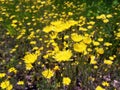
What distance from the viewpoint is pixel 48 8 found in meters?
7.43

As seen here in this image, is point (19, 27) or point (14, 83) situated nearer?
point (14, 83)

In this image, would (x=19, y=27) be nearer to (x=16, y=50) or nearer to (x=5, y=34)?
(x=5, y=34)

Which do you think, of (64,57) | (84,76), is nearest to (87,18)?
(84,76)

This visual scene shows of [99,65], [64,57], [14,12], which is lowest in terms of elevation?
[14,12]

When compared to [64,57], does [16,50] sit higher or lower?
lower

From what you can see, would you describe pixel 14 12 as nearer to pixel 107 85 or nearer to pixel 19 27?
pixel 19 27

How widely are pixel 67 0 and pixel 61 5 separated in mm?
373

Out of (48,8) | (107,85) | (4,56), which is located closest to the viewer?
(107,85)

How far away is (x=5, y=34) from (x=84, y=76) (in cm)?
277

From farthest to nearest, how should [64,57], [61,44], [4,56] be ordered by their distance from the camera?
[4,56] < [61,44] < [64,57]

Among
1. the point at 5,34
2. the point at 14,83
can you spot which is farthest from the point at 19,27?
the point at 14,83

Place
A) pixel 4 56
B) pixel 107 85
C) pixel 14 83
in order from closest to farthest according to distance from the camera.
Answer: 1. pixel 107 85
2. pixel 14 83
3. pixel 4 56

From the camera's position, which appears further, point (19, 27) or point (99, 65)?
point (19, 27)

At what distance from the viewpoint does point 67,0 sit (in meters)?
7.89
